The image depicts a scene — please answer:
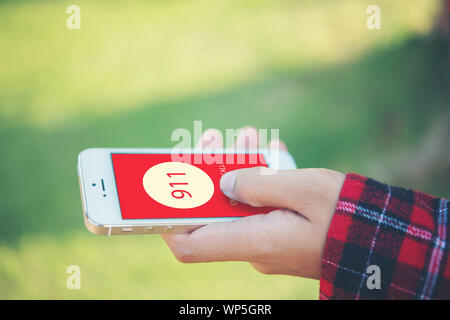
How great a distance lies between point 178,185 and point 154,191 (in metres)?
0.06

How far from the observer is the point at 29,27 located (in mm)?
1921

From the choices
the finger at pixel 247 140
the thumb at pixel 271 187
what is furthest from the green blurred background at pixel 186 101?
the thumb at pixel 271 187

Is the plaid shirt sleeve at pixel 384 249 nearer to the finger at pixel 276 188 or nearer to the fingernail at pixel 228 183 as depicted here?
the finger at pixel 276 188

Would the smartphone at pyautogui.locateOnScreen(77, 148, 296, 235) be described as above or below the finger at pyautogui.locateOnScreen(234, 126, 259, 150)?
below

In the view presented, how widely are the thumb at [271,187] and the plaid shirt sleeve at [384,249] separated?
0.09 metres

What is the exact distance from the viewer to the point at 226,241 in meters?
Answer: 0.81

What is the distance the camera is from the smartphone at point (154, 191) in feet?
2.68

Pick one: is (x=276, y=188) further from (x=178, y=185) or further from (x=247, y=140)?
(x=247, y=140)

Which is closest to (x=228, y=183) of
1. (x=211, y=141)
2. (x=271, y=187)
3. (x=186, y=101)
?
(x=271, y=187)

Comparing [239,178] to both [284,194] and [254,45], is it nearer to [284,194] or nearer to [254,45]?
[284,194]

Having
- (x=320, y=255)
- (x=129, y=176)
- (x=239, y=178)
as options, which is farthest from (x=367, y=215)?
(x=129, y=176)

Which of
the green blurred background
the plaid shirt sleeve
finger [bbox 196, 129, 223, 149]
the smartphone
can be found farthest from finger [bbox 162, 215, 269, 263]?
the green blurred background

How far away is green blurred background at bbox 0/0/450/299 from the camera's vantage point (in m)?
1.44

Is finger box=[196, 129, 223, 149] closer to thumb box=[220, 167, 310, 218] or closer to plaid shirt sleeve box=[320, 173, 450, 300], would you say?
thumb box=[220, 167, 310, 218]
